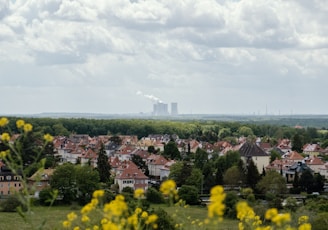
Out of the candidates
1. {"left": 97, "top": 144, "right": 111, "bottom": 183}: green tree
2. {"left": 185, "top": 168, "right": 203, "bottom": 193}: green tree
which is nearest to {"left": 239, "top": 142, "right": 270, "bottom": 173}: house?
{"left": 185, "top": 168, "right": 203, "bottom": 193}: green tree

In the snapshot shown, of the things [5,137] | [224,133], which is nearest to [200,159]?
[5,137]

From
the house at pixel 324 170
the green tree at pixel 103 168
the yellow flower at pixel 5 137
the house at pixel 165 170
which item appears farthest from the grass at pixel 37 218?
the house at pixel 324 170

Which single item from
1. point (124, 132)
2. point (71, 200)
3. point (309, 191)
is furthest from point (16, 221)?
point (124, 132)

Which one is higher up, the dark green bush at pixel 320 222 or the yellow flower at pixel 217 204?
the yellow flower at pixel 217 204

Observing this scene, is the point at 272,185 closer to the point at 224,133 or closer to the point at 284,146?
the point at 284,146

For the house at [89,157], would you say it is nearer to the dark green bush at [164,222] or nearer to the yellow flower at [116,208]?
the dark green bush at [164,222]

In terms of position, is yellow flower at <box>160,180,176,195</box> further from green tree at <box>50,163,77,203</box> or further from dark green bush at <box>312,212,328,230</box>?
green tree at <box>50,163,77,203</box>
